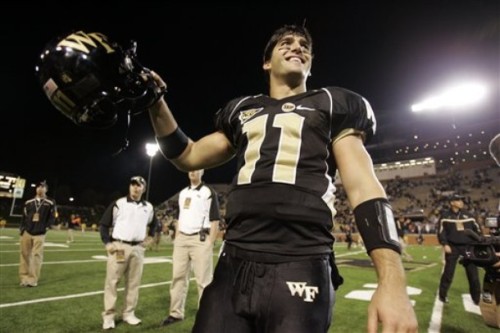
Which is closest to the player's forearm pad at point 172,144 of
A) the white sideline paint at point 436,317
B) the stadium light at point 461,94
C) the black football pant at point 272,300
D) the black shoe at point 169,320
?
the black football pant at point 272,300

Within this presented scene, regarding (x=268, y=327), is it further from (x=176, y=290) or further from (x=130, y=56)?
(x=176, y=290)

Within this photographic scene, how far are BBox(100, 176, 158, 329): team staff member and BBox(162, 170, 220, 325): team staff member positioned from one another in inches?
23.2

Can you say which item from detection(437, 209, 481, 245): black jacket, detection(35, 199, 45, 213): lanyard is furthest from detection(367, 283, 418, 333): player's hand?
detection(35, 199, 45, 213): lanyard

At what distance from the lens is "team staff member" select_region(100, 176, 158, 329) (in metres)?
5.49

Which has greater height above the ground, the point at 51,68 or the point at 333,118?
the point at 51,68

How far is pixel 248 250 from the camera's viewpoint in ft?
5.21

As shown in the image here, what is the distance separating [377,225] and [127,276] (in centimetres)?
528

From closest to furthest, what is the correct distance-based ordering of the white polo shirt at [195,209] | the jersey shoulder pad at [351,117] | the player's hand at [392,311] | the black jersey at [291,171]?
the player's hand at [392,311]
the black jersey at [291,171]
the jersey shoulder pad at [351,117]
the white polo shirt at [195,209]

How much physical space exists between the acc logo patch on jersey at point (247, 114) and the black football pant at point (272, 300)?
2.45ft

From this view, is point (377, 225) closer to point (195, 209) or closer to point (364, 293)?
point (195, 209)

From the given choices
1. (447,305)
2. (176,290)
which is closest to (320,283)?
(176,290)

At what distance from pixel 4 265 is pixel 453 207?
39.0 ft

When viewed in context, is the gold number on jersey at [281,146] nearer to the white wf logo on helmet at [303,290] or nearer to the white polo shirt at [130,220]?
the white wf logo on helmet at [303,290]

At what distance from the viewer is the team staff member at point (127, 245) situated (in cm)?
549
